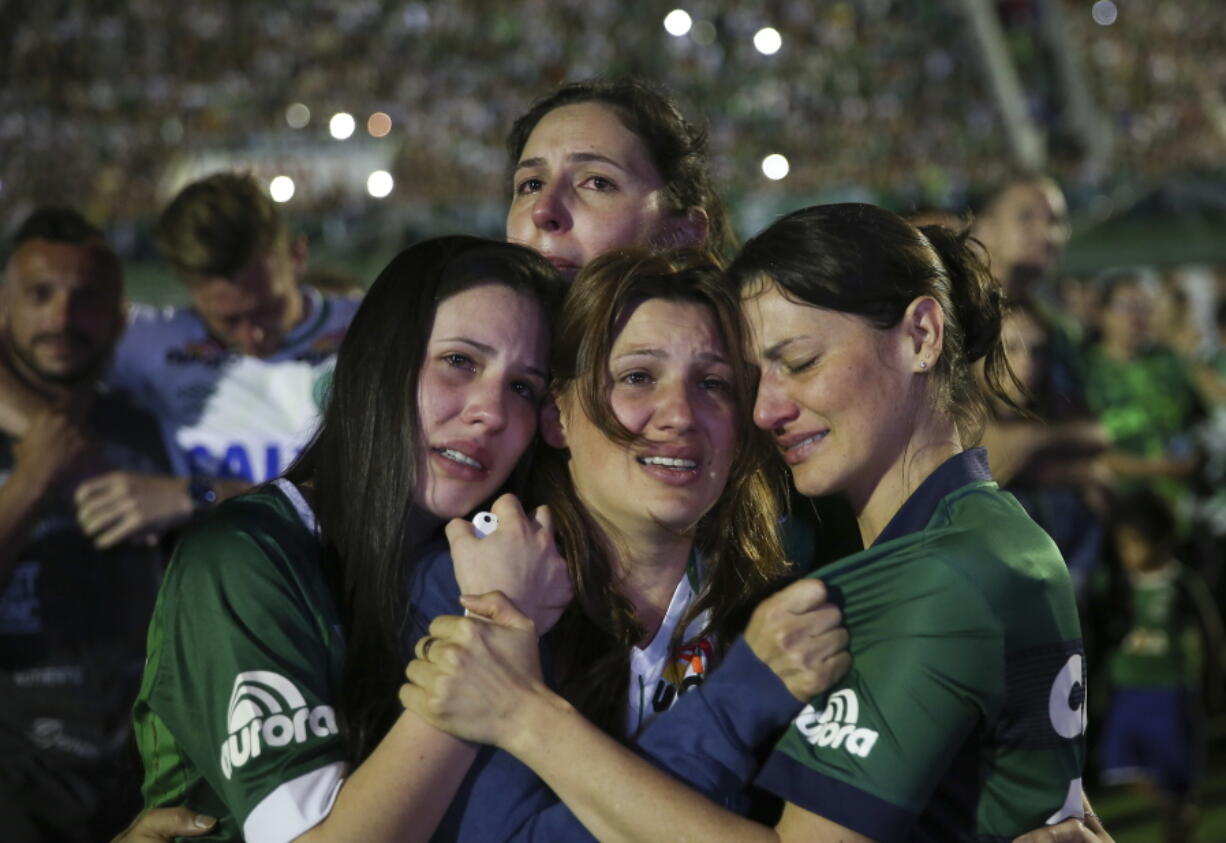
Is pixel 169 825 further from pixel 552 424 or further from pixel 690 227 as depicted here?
pixel 690 227

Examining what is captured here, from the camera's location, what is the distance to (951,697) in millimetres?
1887

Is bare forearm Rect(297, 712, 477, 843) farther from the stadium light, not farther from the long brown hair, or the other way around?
the stadium light

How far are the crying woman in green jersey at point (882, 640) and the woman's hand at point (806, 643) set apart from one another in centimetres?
3

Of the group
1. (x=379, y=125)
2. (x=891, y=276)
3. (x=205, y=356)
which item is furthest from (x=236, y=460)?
(x=379, y=125)

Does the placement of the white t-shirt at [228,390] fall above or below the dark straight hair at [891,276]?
below

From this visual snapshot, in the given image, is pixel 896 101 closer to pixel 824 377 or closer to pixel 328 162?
pixel 328 162

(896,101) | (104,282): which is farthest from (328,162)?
(896,101)

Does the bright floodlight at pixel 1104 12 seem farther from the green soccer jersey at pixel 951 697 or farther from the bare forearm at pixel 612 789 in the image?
the bare forearm at pixel 612 789

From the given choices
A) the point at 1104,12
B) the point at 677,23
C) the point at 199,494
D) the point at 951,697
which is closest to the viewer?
the point at 951,697

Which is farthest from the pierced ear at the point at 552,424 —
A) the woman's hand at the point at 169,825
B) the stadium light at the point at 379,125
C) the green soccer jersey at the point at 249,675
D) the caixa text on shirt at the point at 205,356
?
the stadium light at the point at 379,125

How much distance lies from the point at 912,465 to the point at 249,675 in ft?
3.16

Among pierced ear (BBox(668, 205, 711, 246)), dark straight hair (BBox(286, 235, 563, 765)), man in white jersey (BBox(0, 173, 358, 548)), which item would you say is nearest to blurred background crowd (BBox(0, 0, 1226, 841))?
pierced ear (BBox(668, 205, 711, 246))

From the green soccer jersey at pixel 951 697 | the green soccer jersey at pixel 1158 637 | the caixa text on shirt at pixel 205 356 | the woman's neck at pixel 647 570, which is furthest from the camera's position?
the green soccer jersey at pixel 1158 637

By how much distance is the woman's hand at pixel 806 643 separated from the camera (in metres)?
1.92
